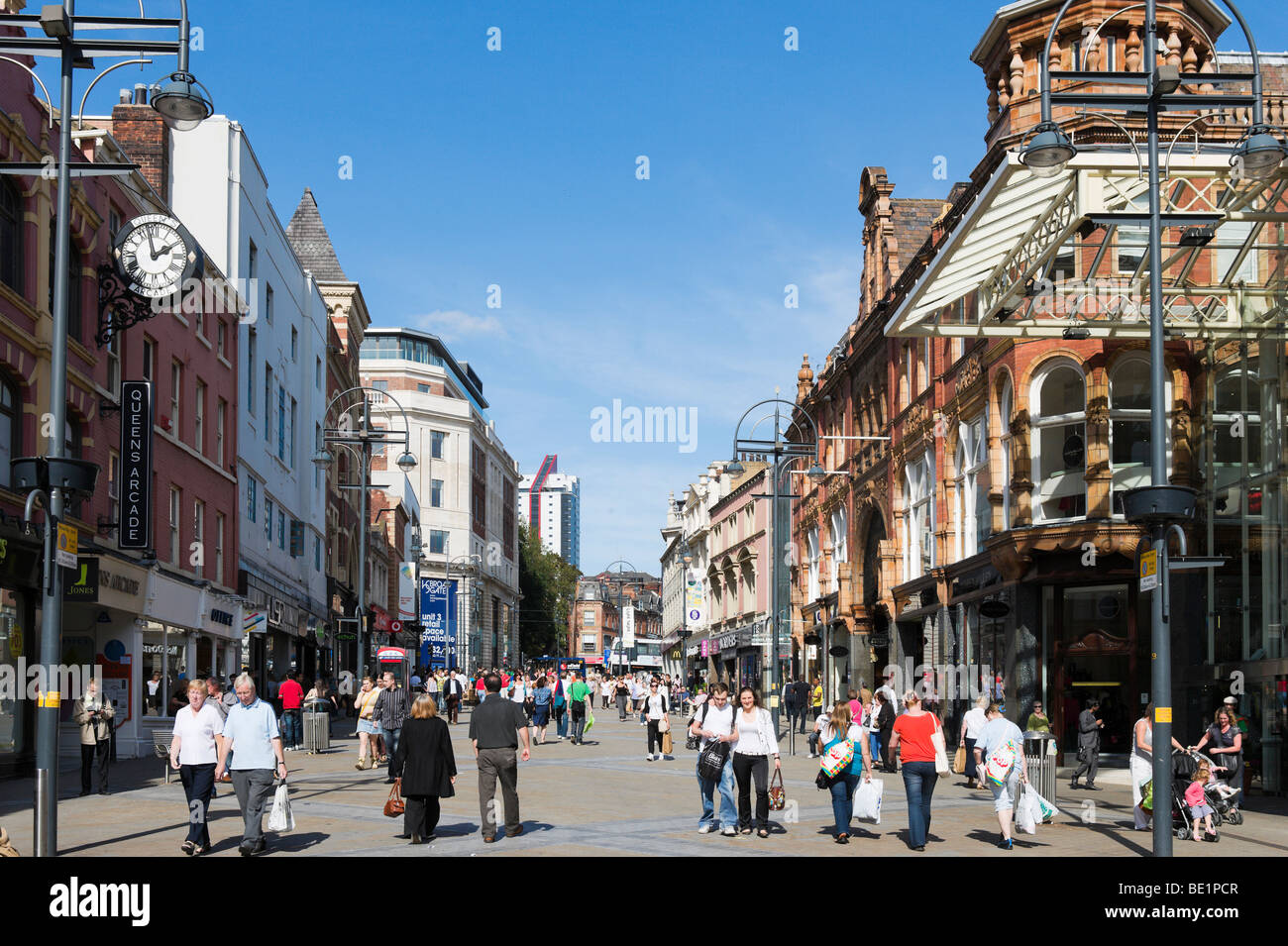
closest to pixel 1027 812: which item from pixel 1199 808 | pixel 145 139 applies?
pixel 1199 808

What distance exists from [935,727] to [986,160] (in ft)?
60.3

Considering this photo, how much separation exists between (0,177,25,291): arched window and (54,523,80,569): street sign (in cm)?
993

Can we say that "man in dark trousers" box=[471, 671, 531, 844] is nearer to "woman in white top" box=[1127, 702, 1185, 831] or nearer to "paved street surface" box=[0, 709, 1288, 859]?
"paved street surface" box=[0, 709, 1288, 859]

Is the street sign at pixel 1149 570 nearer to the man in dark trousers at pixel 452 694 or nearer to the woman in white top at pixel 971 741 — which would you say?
the woman in white top at pixel 971 741

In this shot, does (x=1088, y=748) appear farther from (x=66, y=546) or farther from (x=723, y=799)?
(x=66, y=546)

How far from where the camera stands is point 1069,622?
28.2 m

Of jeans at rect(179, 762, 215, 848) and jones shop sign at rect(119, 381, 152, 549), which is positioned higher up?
jones shop sign at rect(119, 381, 152, 549)

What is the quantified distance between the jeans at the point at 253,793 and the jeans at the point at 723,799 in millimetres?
5139

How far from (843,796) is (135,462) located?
57.5ft

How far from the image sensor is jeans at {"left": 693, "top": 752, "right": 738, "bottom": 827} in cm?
1639

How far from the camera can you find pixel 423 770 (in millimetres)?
14852

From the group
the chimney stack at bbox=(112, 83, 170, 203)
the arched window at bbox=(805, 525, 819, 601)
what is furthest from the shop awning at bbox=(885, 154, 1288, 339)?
the arched window at bbox=(805, 525, 819, 601)
